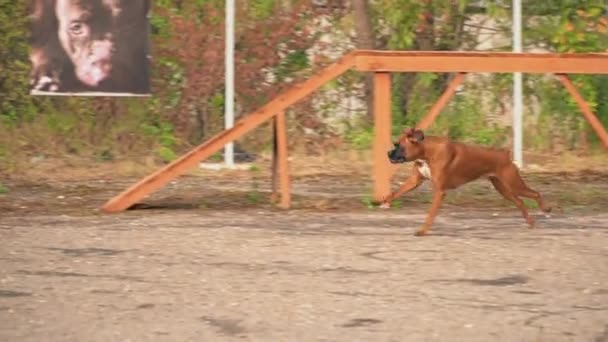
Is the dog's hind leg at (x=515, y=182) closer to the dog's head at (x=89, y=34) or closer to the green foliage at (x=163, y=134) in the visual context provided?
the dog's head at (x=89, y=34)

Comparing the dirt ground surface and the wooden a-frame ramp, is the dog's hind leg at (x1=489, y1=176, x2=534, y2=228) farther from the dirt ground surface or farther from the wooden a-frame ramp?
the wooden a-frame ramp

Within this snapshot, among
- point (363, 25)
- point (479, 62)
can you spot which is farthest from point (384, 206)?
point (363, 25)

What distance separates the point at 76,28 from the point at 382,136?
15.6 ft

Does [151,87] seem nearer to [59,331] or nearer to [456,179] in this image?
[456,179]

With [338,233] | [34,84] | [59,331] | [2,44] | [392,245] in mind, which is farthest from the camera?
[2,44]

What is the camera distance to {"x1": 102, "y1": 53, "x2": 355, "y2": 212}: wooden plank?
14.3m

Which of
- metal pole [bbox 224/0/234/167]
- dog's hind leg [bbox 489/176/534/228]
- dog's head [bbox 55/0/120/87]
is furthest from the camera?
metal pole [bbox 224/0/234/167]

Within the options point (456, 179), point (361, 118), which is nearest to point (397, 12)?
point (361, 118)

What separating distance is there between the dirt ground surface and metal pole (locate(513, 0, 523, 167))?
2.62m

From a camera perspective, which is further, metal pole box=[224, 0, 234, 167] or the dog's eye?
metal pole box=[224, 0, 234, 167]

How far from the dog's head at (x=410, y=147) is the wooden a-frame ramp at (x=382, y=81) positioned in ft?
4.87

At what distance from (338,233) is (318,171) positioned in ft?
19.1

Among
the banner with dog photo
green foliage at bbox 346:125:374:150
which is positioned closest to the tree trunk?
green foliage at bbox 346:125:374:150

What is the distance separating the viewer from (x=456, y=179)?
515 inches
